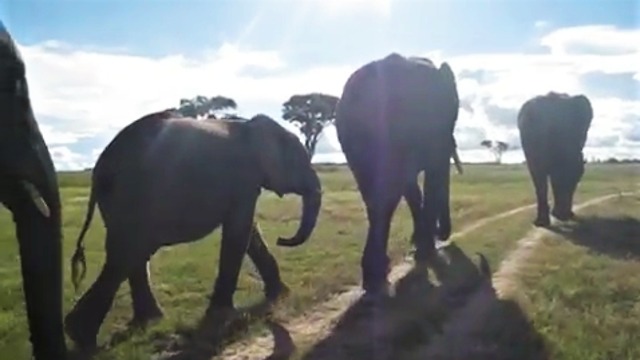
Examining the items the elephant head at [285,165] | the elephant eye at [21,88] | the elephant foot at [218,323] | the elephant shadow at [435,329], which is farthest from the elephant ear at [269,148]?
the elephant eye at [21,88]

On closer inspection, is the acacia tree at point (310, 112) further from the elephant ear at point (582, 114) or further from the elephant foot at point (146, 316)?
the elephant foot at point (146, 316)

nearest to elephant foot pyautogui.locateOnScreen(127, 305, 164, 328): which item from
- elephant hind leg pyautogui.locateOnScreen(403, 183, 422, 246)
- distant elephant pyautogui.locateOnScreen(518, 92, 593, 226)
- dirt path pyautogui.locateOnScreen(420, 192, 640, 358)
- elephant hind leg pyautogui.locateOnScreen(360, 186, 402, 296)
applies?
elephant hind leg pyautogui.locateOnScreen(360, 186, 402, 296)

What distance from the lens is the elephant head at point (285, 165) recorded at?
10.9 meters

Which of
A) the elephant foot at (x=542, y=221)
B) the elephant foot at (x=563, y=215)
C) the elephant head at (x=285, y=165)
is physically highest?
the elephant head at (x=285, y=165)

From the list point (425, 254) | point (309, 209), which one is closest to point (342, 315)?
point (309, 209)

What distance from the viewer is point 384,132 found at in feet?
36.6

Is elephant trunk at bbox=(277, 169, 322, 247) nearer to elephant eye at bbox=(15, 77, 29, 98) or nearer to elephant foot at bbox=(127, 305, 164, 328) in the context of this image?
elephant foot at bbox=(127, 305, 164, 328)

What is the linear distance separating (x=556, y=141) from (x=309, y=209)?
12.6 metres

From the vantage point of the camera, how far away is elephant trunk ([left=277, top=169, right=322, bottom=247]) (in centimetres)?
1064

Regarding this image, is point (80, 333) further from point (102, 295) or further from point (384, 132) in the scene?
point (384, 132)

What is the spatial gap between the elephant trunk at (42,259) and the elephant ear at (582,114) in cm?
1866

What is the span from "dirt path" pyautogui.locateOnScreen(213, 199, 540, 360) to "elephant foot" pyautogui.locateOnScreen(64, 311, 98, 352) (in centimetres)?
122

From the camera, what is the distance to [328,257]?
15383 mm

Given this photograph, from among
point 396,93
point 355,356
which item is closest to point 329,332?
point 355,356
